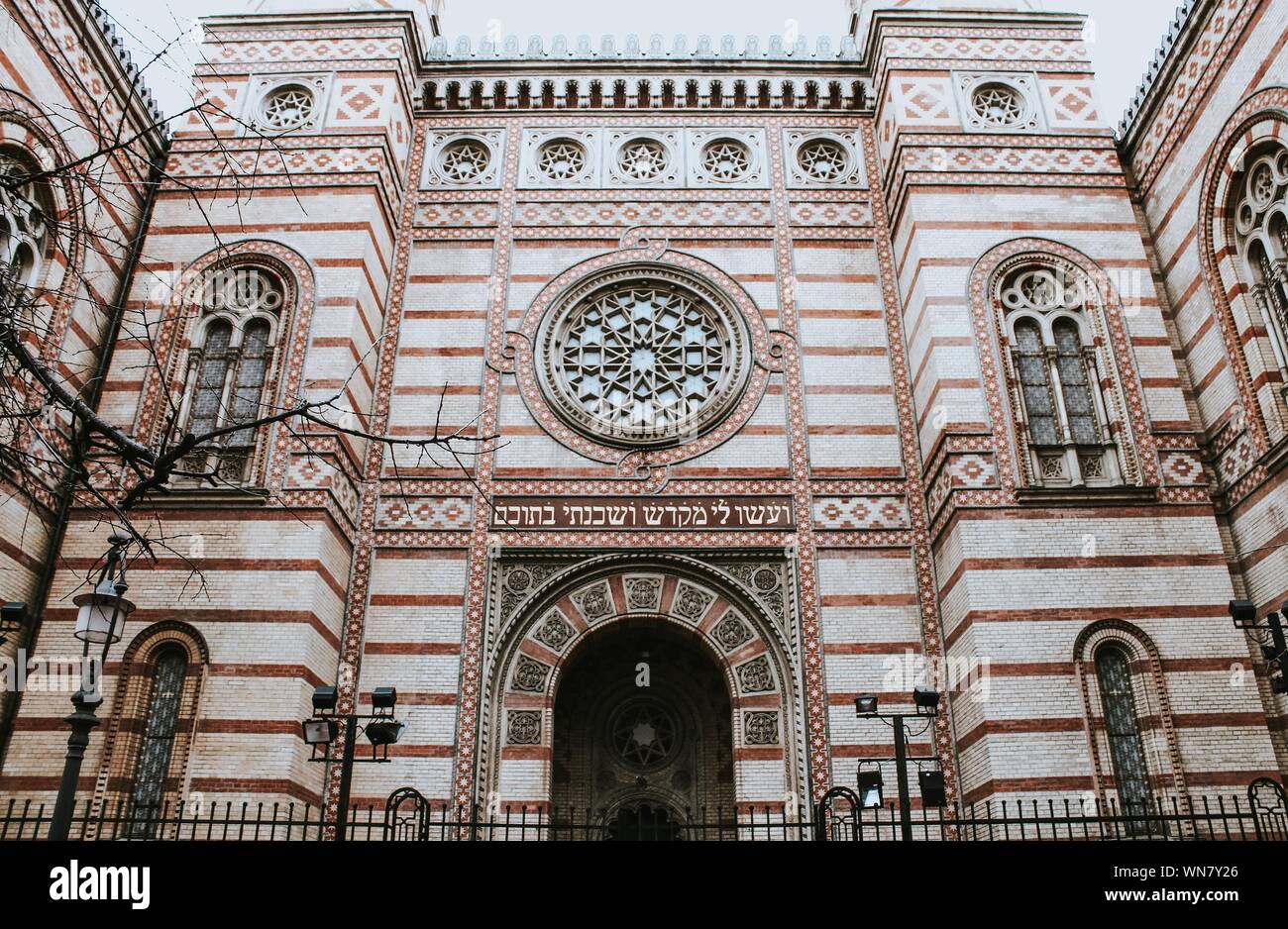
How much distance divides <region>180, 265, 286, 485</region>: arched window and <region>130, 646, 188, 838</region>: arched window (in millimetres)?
2428

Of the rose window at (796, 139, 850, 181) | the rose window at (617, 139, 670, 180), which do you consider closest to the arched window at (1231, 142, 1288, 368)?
the rose window at (796, 139, 850, 181)

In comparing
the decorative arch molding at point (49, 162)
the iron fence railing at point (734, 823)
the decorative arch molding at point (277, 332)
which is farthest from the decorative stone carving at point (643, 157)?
the iron fence railing at point (734, 823)

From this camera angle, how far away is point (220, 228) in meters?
14.1

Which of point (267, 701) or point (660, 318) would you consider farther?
point (660, 318)

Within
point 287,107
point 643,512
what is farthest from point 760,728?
point 287,107

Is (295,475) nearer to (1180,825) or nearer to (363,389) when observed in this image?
(363,389)

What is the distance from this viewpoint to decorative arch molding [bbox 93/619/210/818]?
10805 millimetres

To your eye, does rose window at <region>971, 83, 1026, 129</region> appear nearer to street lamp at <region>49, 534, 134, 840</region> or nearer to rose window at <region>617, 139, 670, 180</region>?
rose window at <region>617, 139, 670, 180</region>

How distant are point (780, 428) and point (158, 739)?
28.2 feet

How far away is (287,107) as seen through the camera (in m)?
15.3

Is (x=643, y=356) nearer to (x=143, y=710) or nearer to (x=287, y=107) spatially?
(x=287, y=107)
